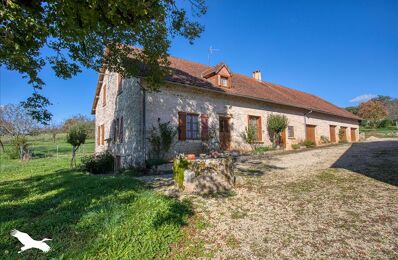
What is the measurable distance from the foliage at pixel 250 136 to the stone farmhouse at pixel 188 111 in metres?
0.25

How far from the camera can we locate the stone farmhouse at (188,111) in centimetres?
1223

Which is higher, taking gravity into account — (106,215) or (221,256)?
(106,215)

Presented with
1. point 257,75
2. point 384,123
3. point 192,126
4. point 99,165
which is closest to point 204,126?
point 192,126

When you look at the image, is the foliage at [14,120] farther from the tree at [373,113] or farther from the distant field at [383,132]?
the tree at [373,113]

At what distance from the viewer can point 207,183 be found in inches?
251

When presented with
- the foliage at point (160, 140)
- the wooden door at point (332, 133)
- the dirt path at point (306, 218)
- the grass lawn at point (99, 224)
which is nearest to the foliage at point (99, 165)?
the foliage at point (160, 140)

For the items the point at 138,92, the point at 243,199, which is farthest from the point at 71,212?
the point at 138,92

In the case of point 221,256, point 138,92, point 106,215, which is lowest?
point 221,256

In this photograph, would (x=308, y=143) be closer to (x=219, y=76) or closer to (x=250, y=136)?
(x=250, y=136)

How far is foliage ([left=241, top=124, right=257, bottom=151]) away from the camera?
50.4ft

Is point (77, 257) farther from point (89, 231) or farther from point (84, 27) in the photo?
point (84, 27)

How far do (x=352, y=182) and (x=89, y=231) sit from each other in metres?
6.19

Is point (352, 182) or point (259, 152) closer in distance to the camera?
point (352, 182)

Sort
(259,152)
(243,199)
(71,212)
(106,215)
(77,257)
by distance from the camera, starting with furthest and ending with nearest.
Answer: (259,152), (243,199), (71,212), (106,215), (77,257)
